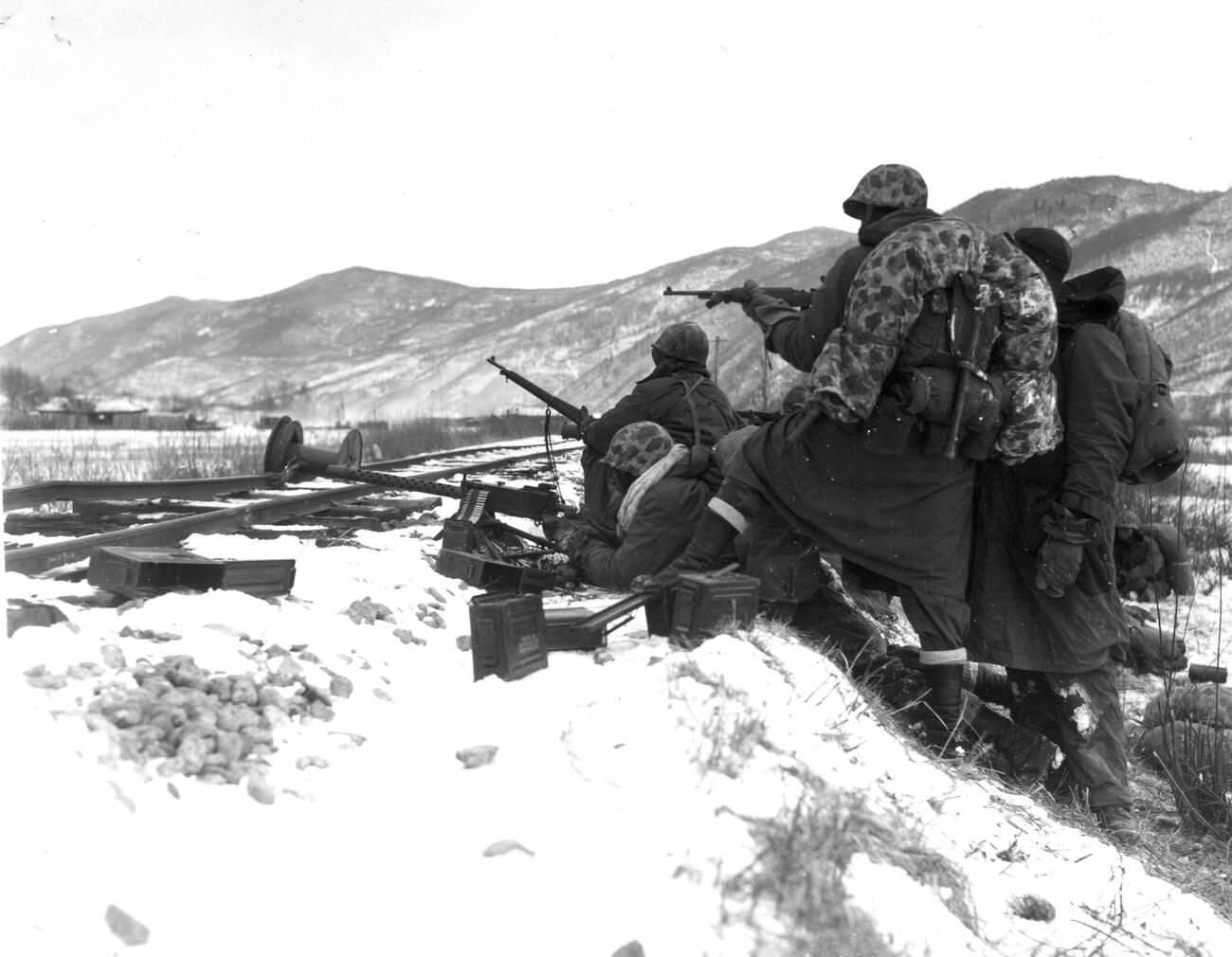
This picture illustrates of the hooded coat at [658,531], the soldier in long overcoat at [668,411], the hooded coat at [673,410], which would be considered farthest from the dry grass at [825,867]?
the hooded coat at [673,410]

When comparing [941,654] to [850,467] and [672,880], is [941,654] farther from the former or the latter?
[672,880]

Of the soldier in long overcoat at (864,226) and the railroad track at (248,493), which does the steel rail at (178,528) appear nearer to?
the railroad track at (248,493)

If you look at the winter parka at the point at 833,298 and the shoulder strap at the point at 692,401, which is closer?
the winter parka at the point at 833,298

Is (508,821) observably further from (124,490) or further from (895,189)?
(124,490)

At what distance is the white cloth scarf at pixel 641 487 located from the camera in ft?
17.2

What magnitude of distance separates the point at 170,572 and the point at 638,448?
9.09 feet

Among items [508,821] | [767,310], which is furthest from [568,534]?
[508,821]

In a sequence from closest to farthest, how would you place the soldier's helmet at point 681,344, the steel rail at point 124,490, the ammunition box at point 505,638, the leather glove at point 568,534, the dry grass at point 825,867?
the dry grass at point 825,867, the ammunition box at point 505,638, the leather glove at point 568,534, the soldier's helmet at point 681,344, the steel rail at point 124,490

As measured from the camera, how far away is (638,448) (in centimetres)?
568

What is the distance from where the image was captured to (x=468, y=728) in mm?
2650

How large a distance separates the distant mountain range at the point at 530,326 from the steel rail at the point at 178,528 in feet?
50.8

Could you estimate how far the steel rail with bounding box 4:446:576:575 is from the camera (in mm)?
4426

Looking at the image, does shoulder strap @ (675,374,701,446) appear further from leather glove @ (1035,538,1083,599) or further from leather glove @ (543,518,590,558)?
leather glove @ (1035,538,1083,599)

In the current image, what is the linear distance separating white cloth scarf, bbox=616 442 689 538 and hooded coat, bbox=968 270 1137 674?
150 centimetres
